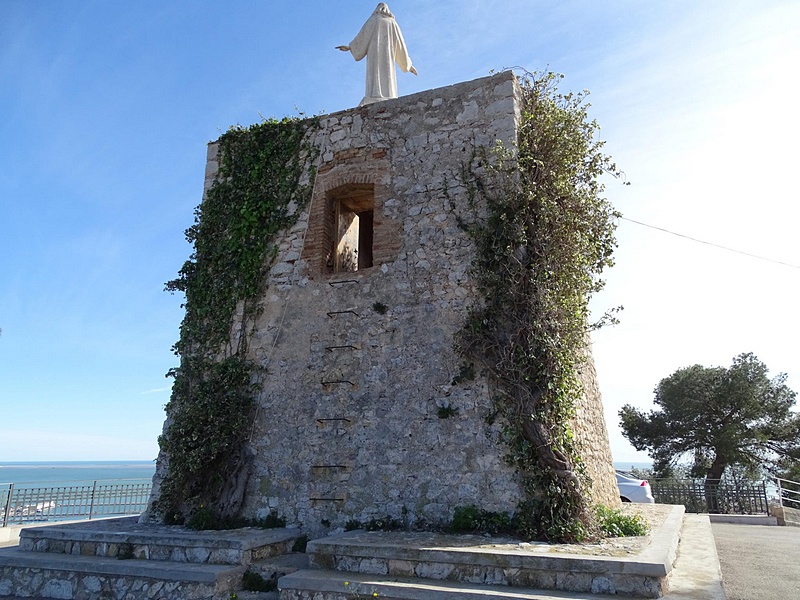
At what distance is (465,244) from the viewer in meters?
6.95

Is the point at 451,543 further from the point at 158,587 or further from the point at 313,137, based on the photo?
the point at 313,137

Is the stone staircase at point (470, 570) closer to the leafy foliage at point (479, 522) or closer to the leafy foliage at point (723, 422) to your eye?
the leafy foliage at point (479, 522)

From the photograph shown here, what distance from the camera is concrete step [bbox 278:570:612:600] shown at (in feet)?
14.2

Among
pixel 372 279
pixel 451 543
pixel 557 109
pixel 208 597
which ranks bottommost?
pixel 208 597

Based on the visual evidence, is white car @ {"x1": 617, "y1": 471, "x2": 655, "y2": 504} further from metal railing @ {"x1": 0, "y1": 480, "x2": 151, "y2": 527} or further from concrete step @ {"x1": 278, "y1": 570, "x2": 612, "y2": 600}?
metal railing @ {"x1": 0, "y1": 480, "x2": 151, "y2": 527}

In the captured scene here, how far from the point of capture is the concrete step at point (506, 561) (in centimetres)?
432

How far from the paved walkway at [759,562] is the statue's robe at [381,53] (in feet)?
25.8

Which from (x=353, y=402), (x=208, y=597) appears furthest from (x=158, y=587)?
(x=353, y=402)

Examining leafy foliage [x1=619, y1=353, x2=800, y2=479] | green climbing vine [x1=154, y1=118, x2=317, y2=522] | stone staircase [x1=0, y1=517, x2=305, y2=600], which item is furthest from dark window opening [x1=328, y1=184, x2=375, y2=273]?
leafy foliage [x1=619, y1=353, x2=800, y2=479]

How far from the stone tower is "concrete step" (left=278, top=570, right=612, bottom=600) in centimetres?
141

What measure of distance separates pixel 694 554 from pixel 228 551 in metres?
5.05

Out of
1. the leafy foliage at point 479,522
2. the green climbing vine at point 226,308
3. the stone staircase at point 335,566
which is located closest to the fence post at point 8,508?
the stone staircase at point 335,566

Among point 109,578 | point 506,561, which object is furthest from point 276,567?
point 506,561

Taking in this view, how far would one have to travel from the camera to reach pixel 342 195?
8312 millimetres
